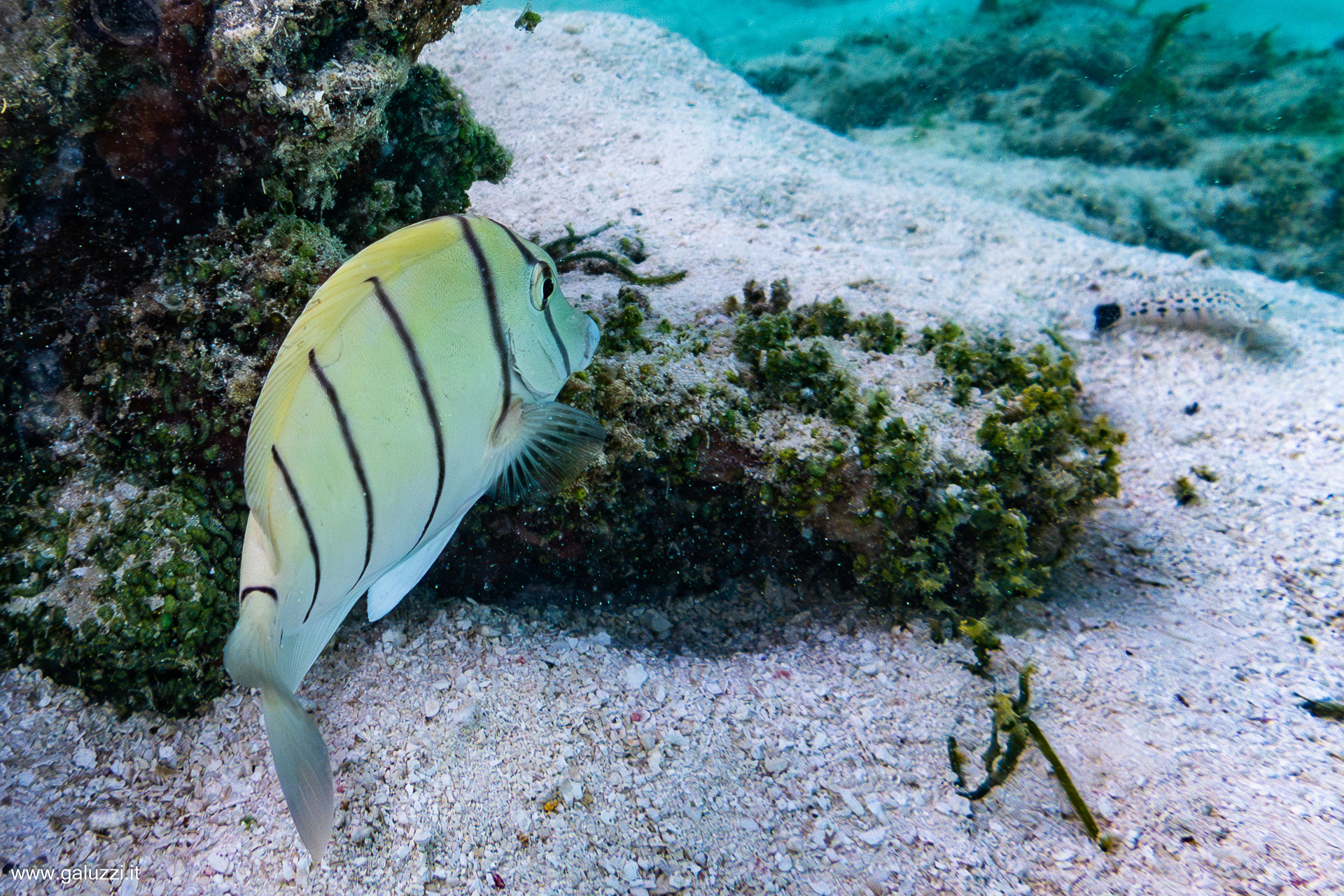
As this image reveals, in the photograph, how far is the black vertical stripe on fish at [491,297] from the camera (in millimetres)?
1286

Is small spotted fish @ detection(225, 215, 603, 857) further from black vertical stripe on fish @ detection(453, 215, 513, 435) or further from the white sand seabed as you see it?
the white sand seabed

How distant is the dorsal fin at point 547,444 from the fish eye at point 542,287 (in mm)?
221

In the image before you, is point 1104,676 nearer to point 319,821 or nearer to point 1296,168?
point 319,821

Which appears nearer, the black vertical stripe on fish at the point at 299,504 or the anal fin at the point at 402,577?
the black vertical stripe on fish at the point at 299,504

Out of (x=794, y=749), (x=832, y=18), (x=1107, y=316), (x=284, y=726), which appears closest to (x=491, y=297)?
(x=284, y=726)

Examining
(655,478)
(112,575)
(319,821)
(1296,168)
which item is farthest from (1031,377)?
(1296,168)

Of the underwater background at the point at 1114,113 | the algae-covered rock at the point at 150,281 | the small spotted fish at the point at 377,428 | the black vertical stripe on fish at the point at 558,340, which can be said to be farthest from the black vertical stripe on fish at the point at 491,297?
the underwater background at the point at 1114,113

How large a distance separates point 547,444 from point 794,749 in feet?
4.69

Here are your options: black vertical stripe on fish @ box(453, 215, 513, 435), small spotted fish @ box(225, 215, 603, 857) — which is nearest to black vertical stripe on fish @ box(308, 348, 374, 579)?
small spotted fish @ box(225, 215, 603, 857)

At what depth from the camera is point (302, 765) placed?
1238 millimetres

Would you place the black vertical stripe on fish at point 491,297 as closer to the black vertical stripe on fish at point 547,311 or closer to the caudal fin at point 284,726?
the black vertical stripe on fish at point 547,311

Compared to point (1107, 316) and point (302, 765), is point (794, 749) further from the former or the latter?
point (1107, 316)

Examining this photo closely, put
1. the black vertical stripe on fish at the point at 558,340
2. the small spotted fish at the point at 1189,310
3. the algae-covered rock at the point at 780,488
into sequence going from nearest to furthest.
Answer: the black vertical stripe on fish at the point at 558,340, the algae-covered rock at the point at 780,488, the small spotted fish at the point at 1189,310

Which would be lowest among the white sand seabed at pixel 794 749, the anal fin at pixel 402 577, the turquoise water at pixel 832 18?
the white sand seabed at pixel 794 749
